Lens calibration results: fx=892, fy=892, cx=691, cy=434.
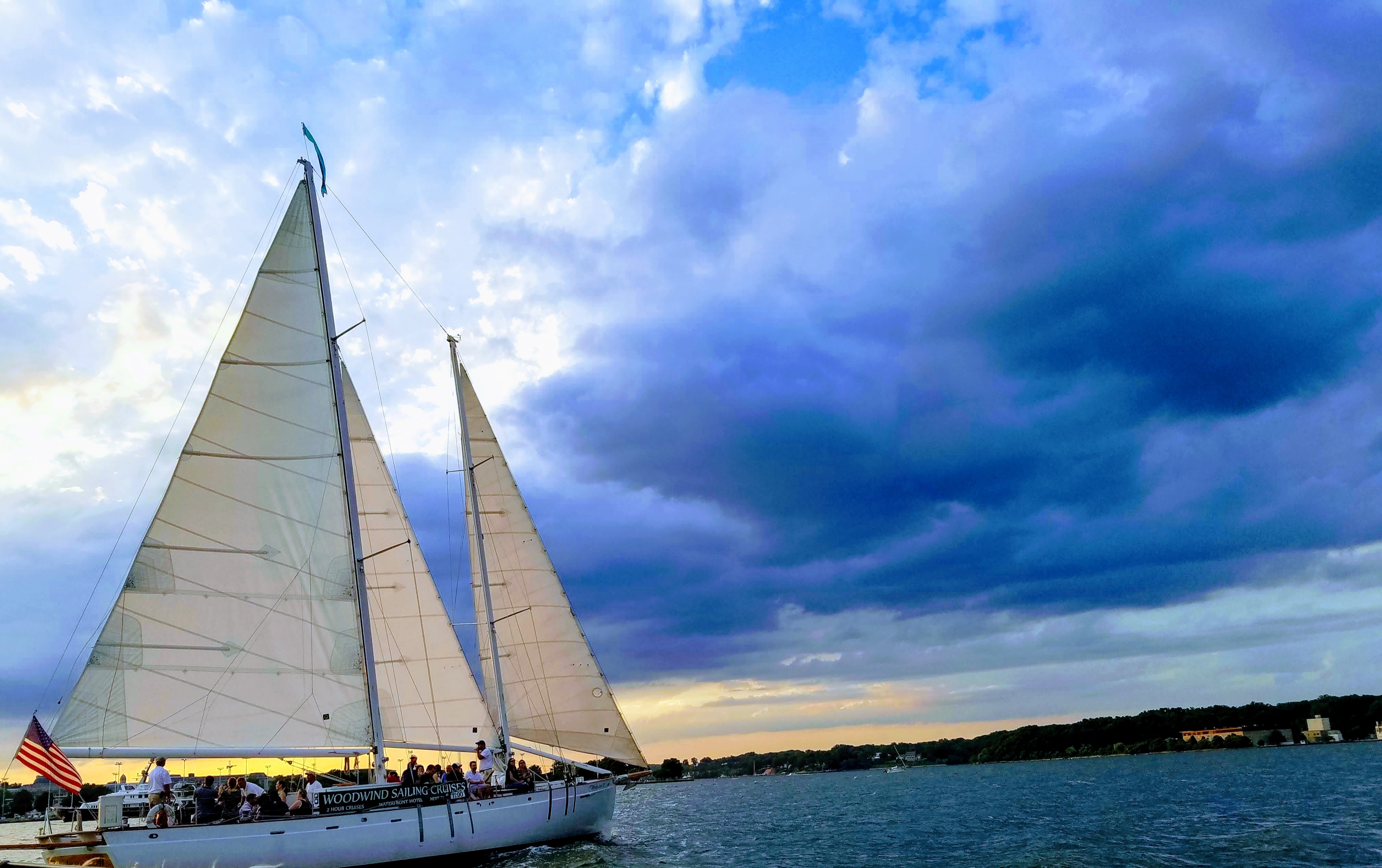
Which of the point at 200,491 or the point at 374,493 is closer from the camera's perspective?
the point at 200,491

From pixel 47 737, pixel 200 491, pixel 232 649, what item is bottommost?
pixel 47 737

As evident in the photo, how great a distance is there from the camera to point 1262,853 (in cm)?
3091

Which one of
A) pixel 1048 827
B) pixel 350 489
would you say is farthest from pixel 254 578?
pixel 1048 827

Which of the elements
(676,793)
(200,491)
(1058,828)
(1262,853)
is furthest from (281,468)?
(676,793)

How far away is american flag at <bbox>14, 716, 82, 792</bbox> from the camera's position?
2066cm

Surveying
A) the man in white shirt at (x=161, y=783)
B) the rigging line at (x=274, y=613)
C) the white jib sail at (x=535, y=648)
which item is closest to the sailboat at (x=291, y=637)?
the rigging line at (x=274, y=613)

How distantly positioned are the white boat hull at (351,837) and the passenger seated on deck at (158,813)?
12.7 inches

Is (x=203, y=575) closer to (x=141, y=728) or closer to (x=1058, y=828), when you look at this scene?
(x=141, y=728)

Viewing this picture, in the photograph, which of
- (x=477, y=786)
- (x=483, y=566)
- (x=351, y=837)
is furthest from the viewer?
(x=483, y=566)

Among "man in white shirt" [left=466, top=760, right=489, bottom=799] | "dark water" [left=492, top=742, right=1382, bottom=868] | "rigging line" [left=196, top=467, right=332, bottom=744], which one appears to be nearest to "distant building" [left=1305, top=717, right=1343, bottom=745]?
"dark water" [left=492, top=742, right=1382, bottom=868]

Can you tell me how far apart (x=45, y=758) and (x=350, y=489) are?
9.65 meters

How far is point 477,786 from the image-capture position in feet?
95.7

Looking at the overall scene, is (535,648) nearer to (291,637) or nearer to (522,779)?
(522,779)

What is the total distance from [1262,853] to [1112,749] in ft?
557
